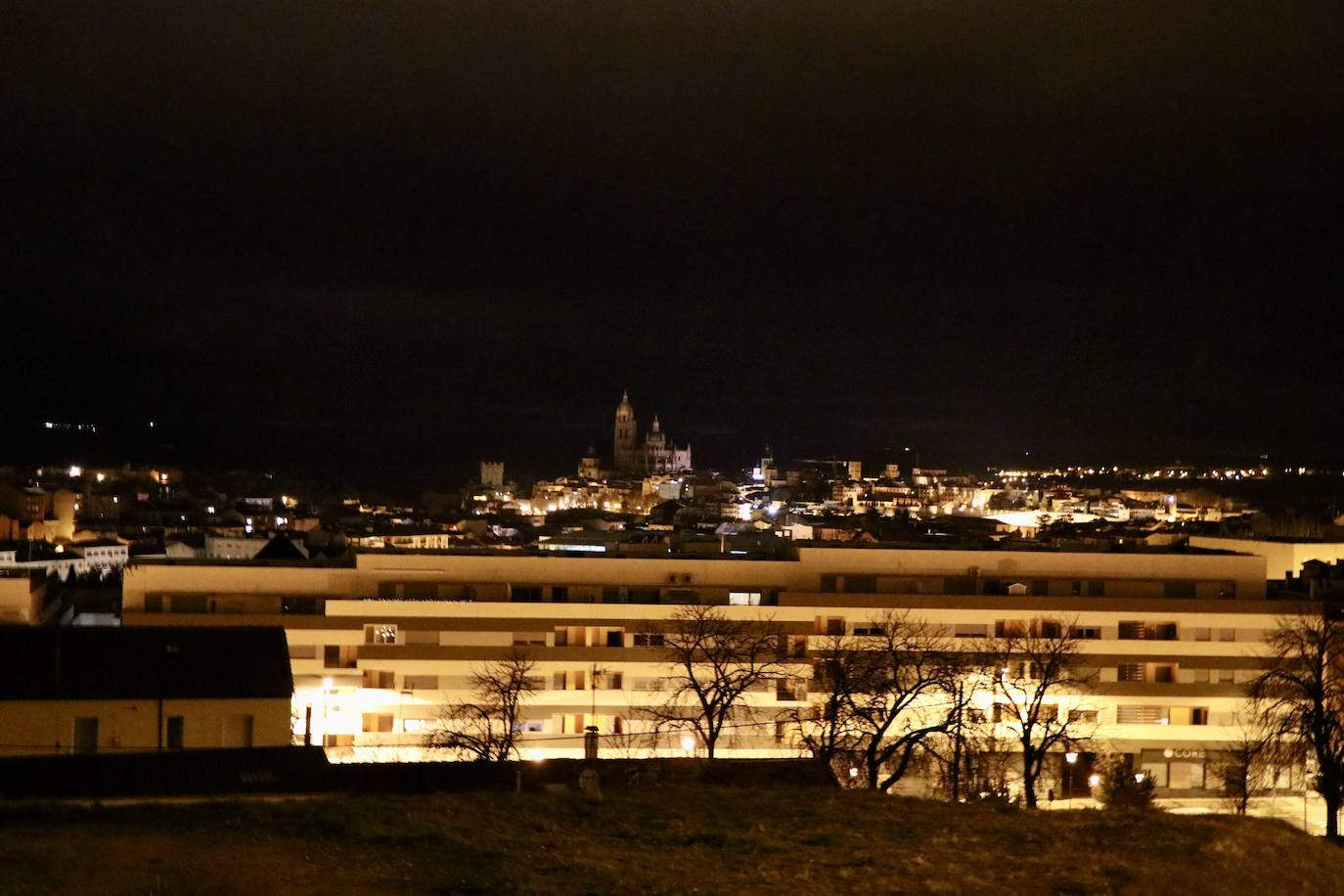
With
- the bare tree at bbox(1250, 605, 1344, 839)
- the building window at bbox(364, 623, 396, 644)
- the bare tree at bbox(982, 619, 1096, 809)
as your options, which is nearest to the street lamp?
the bare tree at bbox(982, 619, 1096, 809)

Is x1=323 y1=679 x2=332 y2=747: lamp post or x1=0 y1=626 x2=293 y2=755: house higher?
x1=0 y1=626 x2=293 y2=755: house

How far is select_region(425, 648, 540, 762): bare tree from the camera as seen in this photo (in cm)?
2470

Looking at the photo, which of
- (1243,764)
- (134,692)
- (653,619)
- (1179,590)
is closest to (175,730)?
(134,692)

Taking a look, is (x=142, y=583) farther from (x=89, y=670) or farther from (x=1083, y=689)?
(x=1083, y=689)

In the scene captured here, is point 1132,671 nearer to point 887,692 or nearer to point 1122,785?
point 1122,785

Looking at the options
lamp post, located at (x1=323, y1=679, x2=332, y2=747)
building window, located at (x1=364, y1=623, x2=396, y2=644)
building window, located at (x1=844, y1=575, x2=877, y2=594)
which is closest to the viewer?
lamp post, located at (x1=323, y1=679, x2=332, y2=747)

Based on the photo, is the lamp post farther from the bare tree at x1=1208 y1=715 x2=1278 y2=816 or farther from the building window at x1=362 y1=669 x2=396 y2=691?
the bare tree at x1=1208 y1=715 x2=1278 y2=816

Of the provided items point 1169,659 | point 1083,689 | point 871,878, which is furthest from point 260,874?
point 1169,659

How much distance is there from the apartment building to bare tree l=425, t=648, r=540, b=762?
419mm

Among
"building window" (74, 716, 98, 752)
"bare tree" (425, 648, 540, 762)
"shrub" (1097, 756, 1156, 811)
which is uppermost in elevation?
"building window" (74, 716, 98, 752)

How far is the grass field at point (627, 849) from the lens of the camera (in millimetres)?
9234

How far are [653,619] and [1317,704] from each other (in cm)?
1514

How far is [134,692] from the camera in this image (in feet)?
65.8

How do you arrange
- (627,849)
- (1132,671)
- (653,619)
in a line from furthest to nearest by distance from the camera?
1. (1132,671)
2. (653,619)
3. (627,849)
